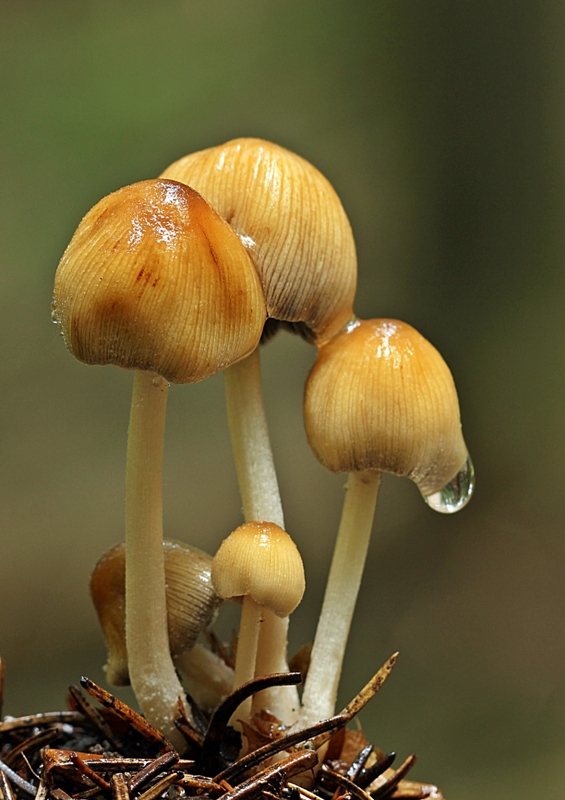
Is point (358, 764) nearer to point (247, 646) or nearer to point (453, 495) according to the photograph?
point (247, 646)

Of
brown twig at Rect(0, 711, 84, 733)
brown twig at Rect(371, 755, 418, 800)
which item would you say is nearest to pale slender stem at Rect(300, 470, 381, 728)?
brown twig at Rect(371, 755, 418, 800)

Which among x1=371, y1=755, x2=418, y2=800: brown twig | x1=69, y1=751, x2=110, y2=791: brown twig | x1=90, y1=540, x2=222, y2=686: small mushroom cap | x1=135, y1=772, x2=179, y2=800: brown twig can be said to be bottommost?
x1=371, y1=755, x2=418, y2=800: brown twig

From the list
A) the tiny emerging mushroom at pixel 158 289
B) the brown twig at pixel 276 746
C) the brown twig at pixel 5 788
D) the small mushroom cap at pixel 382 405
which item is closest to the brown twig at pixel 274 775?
the brown twig at pixel 276 746

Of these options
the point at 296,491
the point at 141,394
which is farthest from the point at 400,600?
the point at 141,394

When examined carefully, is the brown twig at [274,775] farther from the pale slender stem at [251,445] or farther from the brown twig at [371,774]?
the pale slender stem at [251,445]

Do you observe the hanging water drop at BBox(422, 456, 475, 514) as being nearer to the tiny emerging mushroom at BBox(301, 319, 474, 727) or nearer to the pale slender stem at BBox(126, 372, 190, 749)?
the tiny emerging mushroom at BBox(301, 319, 474, 727)

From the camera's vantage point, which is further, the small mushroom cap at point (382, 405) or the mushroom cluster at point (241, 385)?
the small mushroom cap at point (382, 405)
